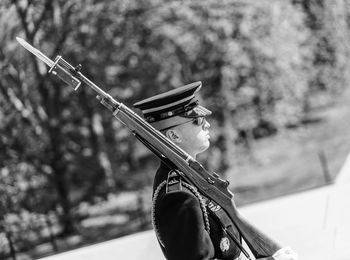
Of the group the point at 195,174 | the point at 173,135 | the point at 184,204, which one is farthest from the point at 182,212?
the point at 173,135

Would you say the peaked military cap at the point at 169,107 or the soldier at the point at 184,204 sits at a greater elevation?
the peaked military cap at the point at 169,107

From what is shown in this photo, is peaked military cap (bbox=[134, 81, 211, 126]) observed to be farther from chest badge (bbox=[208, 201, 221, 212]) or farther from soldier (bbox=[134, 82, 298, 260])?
chest badge (bbox=[208, 201, 221, 212])

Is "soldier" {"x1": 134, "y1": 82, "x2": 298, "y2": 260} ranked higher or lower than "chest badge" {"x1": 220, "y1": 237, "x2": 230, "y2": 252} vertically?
higher

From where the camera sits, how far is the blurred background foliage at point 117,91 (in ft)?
17.0

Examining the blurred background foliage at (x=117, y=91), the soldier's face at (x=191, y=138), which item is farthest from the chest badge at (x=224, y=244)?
the blurred background foliage at (x=117, y=91)

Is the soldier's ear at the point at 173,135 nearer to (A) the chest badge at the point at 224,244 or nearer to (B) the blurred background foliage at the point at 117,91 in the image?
(A) the chest badge at the point at 224,244

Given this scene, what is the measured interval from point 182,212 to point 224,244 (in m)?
0.23

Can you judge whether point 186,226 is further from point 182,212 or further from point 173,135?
point 173,135

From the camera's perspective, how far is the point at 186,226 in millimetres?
1522

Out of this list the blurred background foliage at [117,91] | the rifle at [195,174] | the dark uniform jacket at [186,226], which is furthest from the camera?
the blurred background foliage at [117,91]

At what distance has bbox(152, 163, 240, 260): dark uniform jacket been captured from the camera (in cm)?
151

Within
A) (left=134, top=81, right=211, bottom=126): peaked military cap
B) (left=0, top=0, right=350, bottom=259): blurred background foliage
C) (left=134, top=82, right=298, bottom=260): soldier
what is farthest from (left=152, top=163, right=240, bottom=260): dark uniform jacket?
(left=0, top=0, right=350, bottom=259): blurred background foliage

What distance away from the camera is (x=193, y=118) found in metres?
1.82

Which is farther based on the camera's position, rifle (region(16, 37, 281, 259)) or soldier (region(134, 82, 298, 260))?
rifle (region(16, 37, 281, 259))
